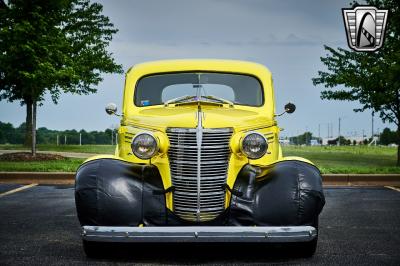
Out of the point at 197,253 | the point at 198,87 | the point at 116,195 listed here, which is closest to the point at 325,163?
the point at 198,87

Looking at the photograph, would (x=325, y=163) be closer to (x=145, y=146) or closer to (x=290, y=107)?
(x=290, y=107)

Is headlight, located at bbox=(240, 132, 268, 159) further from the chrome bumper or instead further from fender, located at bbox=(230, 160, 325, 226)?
the chrome bumper

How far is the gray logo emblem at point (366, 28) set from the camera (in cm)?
2247

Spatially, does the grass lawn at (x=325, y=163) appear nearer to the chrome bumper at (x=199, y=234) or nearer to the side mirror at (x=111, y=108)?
the side mirror at (x=111, y=108)

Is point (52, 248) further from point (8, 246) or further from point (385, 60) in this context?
point (385, 60)

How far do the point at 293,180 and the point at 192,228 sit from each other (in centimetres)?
101

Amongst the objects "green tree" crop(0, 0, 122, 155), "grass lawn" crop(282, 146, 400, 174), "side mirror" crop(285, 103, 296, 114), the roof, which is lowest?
"grass lawn" crop(282, 146, 400, 174)

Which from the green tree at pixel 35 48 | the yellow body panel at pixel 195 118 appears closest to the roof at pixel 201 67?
the yellow body panel at pixel 195 118

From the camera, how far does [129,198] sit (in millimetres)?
5246

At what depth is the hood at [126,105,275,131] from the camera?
18.2ft

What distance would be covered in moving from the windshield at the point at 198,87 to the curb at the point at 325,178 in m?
7.59

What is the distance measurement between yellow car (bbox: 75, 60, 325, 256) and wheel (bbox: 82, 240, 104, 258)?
0.01m

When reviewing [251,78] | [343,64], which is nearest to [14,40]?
[343,64]

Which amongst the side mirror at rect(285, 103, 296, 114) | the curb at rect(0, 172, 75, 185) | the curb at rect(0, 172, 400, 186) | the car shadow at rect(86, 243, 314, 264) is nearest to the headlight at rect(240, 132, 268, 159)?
the car shadow at rect(86, 243, 314, 264)
